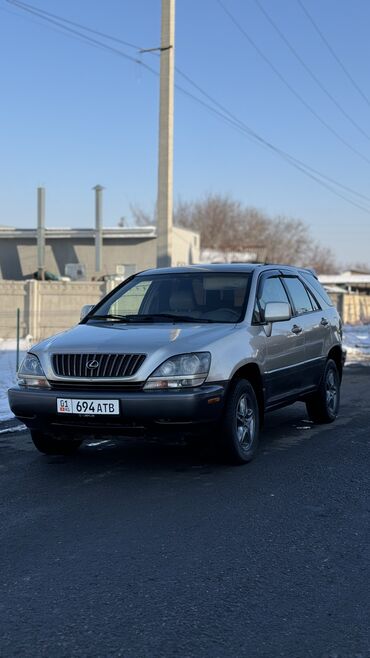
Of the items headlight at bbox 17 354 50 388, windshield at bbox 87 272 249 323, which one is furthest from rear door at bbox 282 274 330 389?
headlight at bbox 17 354 50 388

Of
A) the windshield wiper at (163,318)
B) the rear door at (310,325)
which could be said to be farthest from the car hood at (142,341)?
the rear door at (310,325)

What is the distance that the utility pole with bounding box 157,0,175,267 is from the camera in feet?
50.2

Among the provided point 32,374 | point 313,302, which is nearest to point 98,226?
point 313,302

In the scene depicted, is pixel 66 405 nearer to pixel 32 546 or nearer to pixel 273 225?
pixel 32 546

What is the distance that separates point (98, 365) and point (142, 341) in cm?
39

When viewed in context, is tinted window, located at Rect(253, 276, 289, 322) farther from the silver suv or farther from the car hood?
the car hood

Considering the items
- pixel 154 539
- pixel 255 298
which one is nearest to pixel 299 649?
pixel 154 539

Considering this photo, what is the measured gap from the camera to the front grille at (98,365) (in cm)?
543

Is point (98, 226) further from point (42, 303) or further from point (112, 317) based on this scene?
point (112, 317)

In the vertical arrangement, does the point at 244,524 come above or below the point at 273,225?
below

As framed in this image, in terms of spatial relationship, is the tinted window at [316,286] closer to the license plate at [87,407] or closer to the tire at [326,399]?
the tire at [326,399]

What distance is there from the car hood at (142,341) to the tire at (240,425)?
503 millimetres

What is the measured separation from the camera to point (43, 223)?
32531 millimetres

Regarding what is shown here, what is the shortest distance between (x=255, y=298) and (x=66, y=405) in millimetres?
2112
